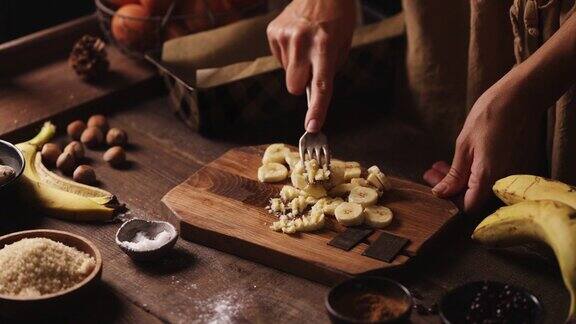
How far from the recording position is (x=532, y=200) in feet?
5.14

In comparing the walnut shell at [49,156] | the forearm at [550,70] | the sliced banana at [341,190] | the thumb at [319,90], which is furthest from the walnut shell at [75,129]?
the forearm at [550,70]

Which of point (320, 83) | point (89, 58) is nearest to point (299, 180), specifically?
point (320, 83)

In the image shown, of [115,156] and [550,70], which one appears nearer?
[550,70]

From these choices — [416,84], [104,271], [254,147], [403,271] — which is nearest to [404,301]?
[403,271]

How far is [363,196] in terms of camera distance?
176 centimetres

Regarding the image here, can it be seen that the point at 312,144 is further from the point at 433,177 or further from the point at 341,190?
the point at 433,177

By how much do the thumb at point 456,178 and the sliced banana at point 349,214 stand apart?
0.60ft

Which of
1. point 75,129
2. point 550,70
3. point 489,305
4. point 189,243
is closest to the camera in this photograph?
point 489,305

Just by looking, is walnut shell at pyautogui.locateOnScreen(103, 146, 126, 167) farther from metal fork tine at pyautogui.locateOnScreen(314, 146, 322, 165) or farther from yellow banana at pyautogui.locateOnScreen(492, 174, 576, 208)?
yellow banana at pyautogui.locateOnScreen(492, 174, 576, 208)

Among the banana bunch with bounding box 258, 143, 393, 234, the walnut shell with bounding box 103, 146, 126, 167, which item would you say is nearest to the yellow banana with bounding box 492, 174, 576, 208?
the banana bunch with bounding box 258, 143, 393, 234

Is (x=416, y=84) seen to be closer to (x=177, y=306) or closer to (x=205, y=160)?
(x=205, y=160)

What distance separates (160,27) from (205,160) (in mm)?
476

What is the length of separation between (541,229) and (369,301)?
1.07 ft

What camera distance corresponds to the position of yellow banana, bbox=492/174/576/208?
62.7 inches
